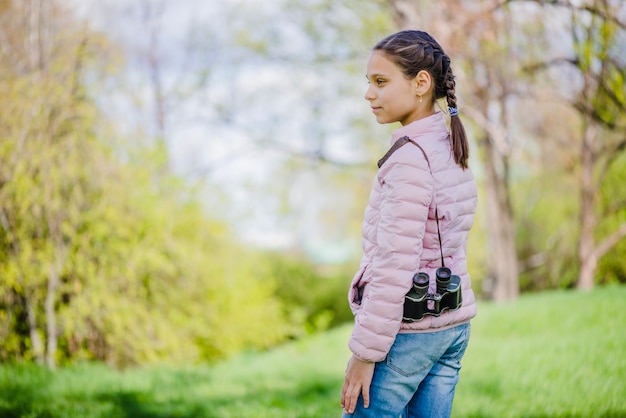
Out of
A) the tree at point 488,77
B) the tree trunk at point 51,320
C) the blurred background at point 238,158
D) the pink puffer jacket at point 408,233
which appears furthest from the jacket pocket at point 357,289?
the tree at point 488,77

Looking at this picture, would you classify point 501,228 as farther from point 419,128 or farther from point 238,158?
point 419,128

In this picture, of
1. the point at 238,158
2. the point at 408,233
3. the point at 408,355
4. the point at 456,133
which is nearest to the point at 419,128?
the point at 456,133

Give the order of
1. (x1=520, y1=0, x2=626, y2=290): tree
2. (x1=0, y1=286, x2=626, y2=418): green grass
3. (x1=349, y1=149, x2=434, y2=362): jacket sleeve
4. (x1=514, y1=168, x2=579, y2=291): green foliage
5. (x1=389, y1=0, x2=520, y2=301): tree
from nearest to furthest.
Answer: (x1=349, y1=149, x2=434, y2=362): jacket sleeve
(x1=0, y1=286, x2=626, y2=418): green grass
(x1=520, y1=0, x2=626, y2=290): tree
(x1=389, y1=0, x2=520, y2=301): tree
(x1=514, y1=168, x2=579, y2=291): green foliage

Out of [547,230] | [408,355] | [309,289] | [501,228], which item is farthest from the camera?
[547,230]

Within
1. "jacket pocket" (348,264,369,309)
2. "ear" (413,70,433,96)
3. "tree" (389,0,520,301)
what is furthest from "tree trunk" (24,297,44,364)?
"tree" (389,0,520,301)

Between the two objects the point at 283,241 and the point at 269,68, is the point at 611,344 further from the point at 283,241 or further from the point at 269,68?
the point at 269,68

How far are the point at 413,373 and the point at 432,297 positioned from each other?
9.4 inches

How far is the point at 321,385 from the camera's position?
4793 millimetres

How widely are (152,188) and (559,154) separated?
10360mm

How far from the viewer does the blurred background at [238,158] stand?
556cm

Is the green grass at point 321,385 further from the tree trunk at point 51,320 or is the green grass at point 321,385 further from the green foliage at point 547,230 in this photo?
the green foliage at point 547,230

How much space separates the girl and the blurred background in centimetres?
240

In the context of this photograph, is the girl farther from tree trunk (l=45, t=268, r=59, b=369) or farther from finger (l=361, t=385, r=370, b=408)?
tree trunk (l=45, t=268, r=59, b=369)

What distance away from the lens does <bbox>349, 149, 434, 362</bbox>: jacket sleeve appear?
168cm
